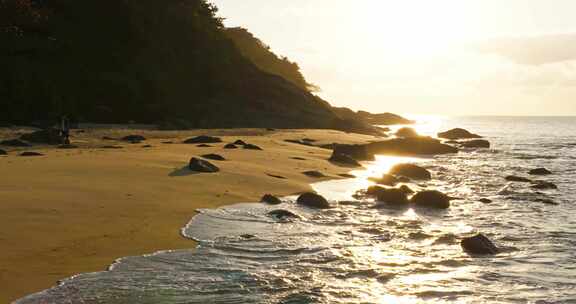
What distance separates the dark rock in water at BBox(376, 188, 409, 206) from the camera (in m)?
17.4

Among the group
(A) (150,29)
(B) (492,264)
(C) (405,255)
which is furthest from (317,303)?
(A) (150,29)

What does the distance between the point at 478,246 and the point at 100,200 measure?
8.50m

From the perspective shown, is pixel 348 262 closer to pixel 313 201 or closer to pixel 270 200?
pixel 313 201

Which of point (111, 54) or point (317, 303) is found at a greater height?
point (111, 54)

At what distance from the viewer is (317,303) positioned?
7.77 meters

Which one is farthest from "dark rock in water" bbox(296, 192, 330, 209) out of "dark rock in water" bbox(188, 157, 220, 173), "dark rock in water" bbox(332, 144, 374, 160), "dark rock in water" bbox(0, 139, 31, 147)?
"dark rock in water" bbox(332, 144, 374, 160)

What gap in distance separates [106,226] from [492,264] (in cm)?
745

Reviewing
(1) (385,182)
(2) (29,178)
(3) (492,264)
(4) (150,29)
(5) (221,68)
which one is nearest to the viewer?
(3) (492,264)

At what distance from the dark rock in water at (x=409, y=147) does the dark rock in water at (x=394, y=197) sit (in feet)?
82.5

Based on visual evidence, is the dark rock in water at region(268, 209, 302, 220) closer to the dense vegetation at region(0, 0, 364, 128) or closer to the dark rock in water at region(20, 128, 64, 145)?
the dark rock in water at region(20, 128, 64, 145)

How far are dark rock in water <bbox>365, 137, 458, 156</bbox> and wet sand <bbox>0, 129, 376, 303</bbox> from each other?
19888 mm

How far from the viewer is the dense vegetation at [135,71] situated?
43.0 metres

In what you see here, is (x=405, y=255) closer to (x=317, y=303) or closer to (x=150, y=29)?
(x=317, y=303)

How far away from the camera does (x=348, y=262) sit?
391 inches
